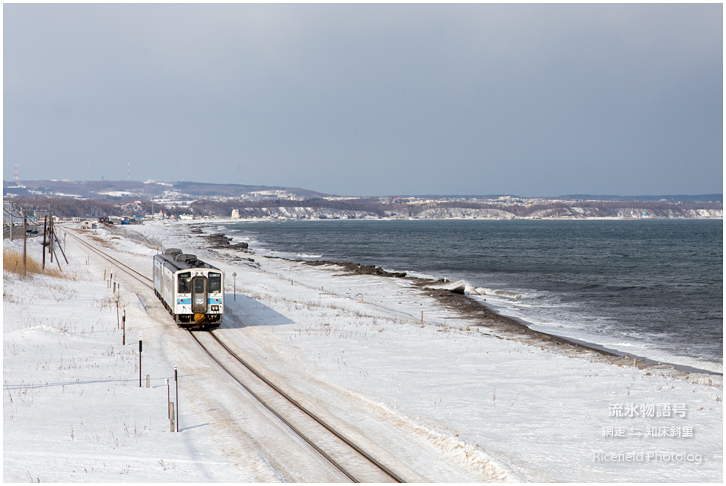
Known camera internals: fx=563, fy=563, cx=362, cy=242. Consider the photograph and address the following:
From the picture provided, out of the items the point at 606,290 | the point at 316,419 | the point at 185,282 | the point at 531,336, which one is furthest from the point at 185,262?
the point at 606,290

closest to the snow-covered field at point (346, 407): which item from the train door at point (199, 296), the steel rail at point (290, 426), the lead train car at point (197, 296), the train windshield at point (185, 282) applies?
the steel rail at point (290, 426)

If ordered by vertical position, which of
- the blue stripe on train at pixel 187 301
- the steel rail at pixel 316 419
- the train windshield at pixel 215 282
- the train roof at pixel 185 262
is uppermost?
the train roof at pixel 185 262

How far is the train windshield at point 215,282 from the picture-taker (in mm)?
28172

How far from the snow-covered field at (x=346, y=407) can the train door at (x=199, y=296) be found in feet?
4.79

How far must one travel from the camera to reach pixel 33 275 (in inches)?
1580

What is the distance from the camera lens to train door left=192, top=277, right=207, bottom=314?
2781 centimetres

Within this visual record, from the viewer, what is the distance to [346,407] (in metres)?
16.7

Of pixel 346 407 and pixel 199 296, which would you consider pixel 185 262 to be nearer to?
pixel 199 296

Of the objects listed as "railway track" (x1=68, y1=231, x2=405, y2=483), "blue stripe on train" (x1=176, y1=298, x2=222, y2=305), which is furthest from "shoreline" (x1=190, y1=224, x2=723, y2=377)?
"blue stripe on train" (x1=176, y1=298, x2=222, y2=305)

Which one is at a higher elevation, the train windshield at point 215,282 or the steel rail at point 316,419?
the train windshield at point 215,282

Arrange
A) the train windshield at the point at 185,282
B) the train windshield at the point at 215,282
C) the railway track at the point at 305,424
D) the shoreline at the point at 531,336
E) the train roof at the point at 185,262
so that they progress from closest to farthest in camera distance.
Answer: the railway track at the point at 305,424 → the shoreline at the point at 531,336 → the train windshield at the point at 185,282 → the train windshield at the point at 215,282 → the train roof at the point at 185,262

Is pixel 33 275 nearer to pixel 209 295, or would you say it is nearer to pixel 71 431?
pixel 209 295

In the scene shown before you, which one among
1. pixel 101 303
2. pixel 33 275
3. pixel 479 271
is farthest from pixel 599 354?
pixel 479 271

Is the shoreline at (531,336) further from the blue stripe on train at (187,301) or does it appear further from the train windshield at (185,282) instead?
the train windshield at (185,282)
